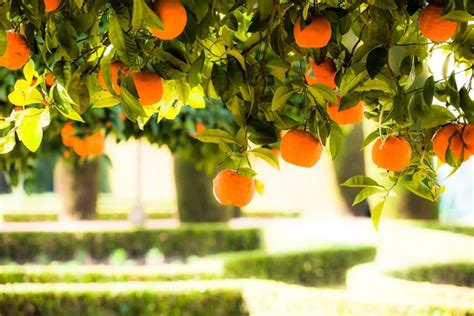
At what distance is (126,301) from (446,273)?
3436 mm

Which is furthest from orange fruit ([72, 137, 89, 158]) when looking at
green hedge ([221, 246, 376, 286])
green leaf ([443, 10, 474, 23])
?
green hedge ([221, 246, 376, 286])

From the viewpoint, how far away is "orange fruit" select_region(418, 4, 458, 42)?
1.52 metres

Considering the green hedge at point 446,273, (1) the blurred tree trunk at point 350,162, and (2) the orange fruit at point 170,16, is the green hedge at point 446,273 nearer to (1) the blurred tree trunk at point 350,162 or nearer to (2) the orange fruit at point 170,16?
(1) the blurred tree trunk at point 350,162

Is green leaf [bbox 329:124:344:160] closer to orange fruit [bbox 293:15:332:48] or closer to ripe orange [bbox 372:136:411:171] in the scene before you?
ripe orange [bbox 372:136:411:171]

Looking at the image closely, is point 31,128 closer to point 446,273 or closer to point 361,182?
point 361,182

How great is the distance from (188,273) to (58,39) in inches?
206

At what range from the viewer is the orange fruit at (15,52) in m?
1.75

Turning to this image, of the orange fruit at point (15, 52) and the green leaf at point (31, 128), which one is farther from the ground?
the orange fruit at point (15, 52)

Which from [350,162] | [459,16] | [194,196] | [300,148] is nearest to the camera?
[459,16]

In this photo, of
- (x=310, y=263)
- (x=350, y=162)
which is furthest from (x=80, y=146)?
(x=350, y=162)

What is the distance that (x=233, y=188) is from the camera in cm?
178

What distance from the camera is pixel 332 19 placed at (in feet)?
5.74

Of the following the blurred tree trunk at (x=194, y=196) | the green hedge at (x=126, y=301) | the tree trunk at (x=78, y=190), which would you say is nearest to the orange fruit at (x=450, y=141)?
the green hedge at (x=126, y=301)

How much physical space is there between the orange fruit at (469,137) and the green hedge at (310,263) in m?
6.93
